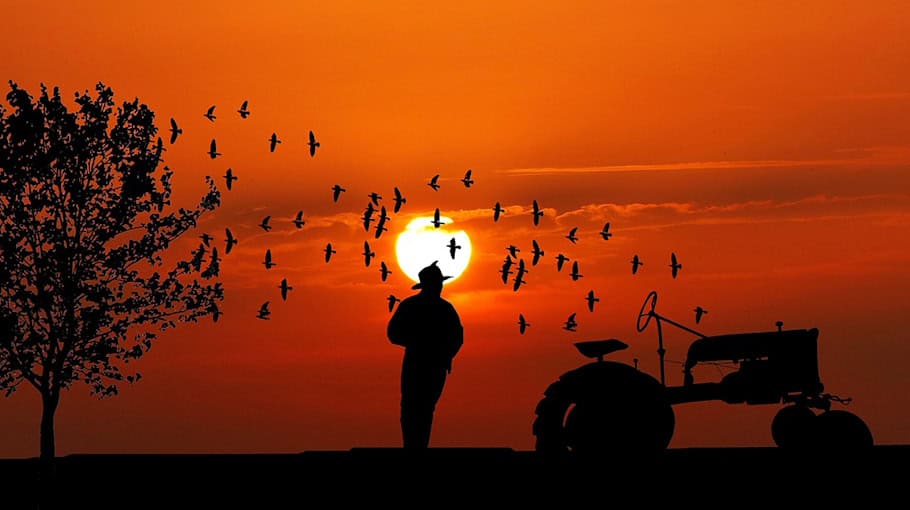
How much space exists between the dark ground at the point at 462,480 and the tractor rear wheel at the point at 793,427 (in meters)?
0.84

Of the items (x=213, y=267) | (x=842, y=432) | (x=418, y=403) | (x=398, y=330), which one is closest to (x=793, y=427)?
(x=842, y=432)

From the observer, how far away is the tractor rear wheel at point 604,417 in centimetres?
2147

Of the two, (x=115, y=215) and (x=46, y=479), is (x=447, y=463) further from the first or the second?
(x=115, y=215)

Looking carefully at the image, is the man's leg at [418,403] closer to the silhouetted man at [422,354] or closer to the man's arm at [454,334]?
the silhouetted man at [422,354]

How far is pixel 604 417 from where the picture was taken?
2148 centimetres

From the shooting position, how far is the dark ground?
18.6m

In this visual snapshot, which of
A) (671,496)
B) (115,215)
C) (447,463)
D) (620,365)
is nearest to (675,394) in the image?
(620,365)

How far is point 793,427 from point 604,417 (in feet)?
13.0

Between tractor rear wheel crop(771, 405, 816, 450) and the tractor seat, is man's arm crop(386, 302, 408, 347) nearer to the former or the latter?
the tractor seat

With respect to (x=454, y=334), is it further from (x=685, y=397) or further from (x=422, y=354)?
(x=685, y=397)

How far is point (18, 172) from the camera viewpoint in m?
32.0

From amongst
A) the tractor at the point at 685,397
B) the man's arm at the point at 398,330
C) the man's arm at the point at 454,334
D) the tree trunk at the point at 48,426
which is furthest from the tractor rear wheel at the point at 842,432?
the tree trunk at the point at 48,426

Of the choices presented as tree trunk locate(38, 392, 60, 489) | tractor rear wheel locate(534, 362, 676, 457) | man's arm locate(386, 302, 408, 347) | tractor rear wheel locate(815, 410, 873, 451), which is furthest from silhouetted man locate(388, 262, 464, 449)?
tree trunk locate(38, 392, 60, 489)

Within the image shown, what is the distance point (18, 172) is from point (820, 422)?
18.1 metres
